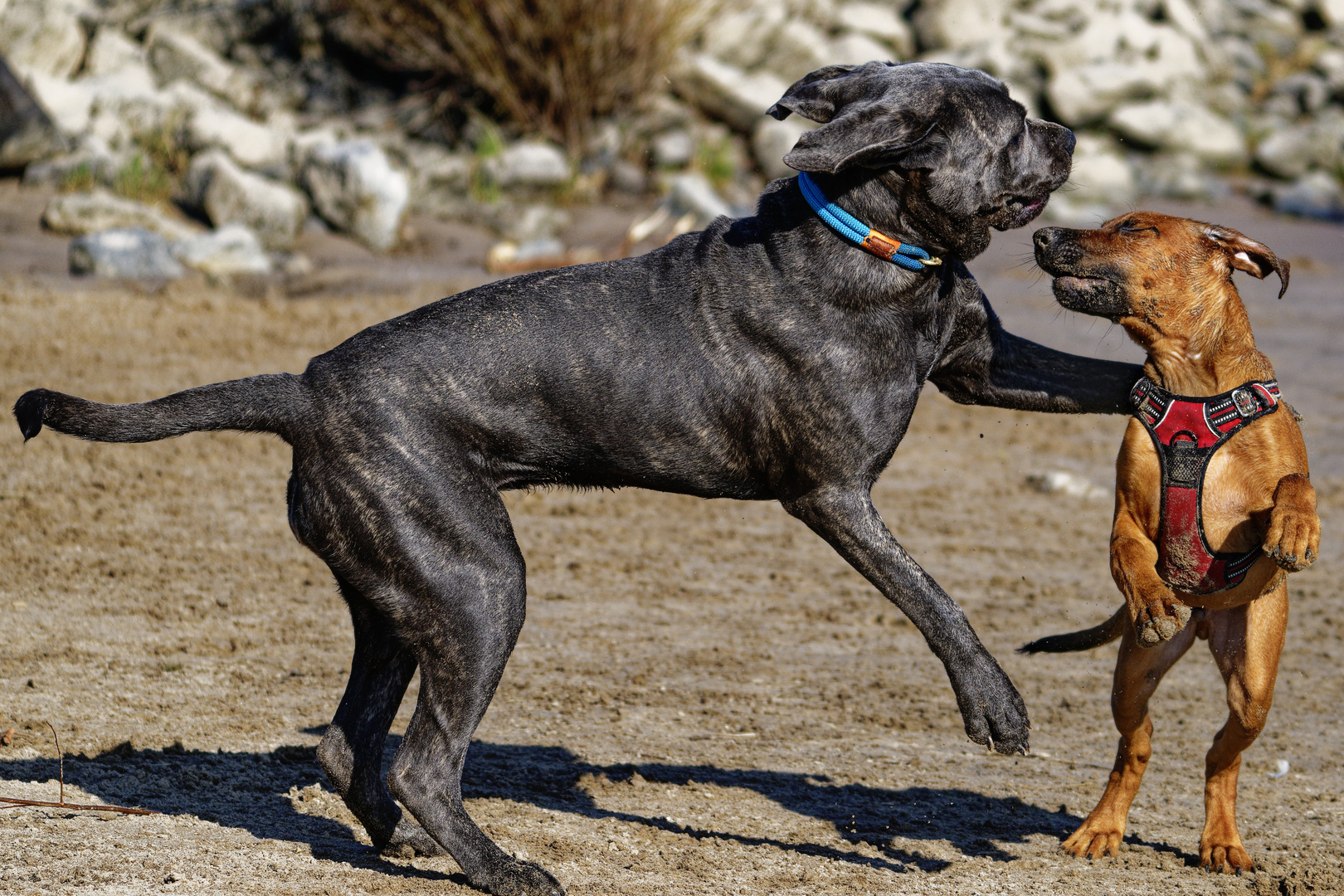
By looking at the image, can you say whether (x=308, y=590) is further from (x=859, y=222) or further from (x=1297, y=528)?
(x=1297, y=528)

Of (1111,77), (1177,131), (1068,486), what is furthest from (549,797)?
(1111,77)

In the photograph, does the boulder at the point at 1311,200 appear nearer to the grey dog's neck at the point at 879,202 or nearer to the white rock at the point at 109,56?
the white rock at the point at 109,56

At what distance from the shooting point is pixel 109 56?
17.8 m

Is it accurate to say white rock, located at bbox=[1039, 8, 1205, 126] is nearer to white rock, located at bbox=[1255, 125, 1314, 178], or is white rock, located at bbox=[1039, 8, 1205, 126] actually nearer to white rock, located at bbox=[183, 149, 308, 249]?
white rock, located at bbox=[1255, 125, 1314, 178]

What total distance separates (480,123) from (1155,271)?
555 inches

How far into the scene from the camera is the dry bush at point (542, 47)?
16609mm

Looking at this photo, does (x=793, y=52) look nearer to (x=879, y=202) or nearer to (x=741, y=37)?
(x=741, y=37)

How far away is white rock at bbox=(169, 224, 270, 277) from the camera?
44.0 feet

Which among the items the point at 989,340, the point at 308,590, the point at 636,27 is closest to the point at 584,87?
the point at 636,27

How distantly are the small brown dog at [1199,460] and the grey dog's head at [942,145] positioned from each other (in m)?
0.36

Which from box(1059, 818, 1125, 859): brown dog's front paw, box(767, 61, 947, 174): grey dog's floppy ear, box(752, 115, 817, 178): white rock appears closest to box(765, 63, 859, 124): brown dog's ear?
box(767, 61, 947, 174): grey dog's floppy ear

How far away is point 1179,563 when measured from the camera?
4555 millimetres

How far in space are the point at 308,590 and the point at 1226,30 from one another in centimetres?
2381

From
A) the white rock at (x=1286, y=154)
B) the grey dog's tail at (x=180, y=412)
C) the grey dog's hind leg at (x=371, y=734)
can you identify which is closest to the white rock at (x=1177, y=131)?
the white rock at (x=1286, y=154)
